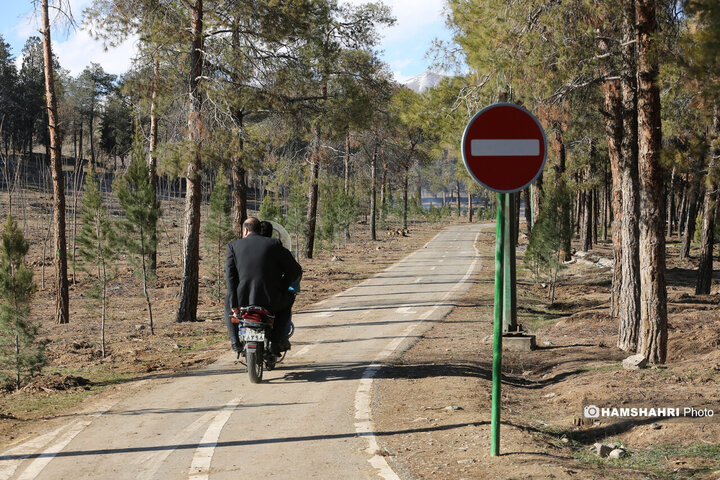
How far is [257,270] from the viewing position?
820 cm

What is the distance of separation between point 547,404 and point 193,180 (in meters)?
10.3

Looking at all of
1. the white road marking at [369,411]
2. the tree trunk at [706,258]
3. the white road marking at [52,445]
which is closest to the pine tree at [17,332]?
the white road marking at [52,445]

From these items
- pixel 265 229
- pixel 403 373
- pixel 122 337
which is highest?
pixel 265 229

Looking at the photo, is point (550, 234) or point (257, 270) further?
point (550, 234)

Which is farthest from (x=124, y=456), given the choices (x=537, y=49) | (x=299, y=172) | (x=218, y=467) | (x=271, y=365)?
(x=299, y=172)

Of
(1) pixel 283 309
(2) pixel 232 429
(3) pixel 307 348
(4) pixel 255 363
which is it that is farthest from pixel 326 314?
(2) pixel 232 429

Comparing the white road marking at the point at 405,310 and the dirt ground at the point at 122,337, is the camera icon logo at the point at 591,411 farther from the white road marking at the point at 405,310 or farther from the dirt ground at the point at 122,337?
the white road marking at the point at 405,310

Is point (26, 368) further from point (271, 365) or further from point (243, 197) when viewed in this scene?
point (243, 197)

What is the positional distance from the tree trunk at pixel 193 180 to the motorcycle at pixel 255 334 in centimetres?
735

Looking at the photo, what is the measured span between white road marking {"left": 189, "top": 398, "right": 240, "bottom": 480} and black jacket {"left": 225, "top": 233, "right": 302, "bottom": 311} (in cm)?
142

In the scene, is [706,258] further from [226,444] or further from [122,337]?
[226,444]

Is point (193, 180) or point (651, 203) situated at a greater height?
point (193, 180)

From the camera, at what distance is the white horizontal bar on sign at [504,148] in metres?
5.00

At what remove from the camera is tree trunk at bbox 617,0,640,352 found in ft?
37.8
